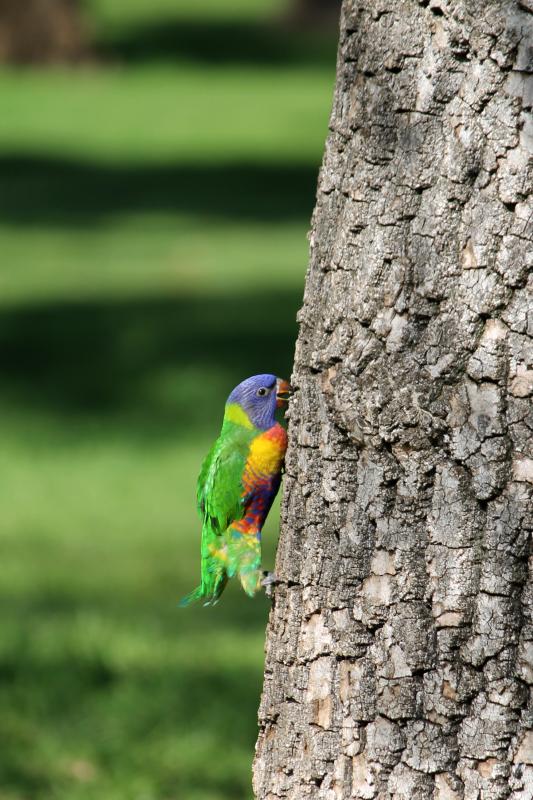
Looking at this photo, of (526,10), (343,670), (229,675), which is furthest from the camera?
(229,675)

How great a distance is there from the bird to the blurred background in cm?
159

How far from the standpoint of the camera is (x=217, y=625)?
23.4ft

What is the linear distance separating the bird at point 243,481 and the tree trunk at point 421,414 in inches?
23.7

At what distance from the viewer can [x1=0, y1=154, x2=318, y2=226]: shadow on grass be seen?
1930 cm

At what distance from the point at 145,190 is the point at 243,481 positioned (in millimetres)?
17507

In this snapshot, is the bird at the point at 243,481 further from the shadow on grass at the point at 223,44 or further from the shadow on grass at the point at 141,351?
the shadow on grass at the point at 223,44

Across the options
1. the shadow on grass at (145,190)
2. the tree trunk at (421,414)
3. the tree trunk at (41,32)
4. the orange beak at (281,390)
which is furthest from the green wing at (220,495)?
the tree trunk at (41,32)

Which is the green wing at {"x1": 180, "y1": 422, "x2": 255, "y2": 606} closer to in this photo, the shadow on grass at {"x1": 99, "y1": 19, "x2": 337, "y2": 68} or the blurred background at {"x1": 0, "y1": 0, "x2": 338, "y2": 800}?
the blurred background at {"x1": 0, "y1": 0, "x2": 338, "y2": 800}

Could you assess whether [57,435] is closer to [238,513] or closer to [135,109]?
[238,513]

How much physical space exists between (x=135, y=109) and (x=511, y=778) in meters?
24.8

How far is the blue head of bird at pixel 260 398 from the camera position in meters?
3.59

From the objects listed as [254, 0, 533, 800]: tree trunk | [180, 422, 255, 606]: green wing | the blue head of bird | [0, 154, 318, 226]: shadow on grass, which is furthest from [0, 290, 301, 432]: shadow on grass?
[254, 0, 533, 800]: tree trunk

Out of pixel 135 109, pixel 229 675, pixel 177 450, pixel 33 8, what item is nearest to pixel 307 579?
pixel 229 675

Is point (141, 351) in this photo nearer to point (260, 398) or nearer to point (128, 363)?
point (128, 363)
